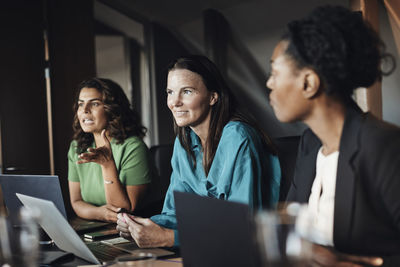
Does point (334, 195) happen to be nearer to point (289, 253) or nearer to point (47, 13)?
point (289, 253)

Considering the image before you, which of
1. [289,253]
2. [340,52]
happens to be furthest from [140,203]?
[289,253]

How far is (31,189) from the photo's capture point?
1409mm

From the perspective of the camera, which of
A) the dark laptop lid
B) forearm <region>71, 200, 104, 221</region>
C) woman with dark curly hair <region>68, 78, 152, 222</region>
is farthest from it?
woman with dark curly hair <region>68, 78, 152, 222</region>

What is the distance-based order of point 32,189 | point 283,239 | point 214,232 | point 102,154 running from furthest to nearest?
1. point 102,154
2. point 32,189
3. point 214,232
4. point 283,239

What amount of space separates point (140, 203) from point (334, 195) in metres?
1.33

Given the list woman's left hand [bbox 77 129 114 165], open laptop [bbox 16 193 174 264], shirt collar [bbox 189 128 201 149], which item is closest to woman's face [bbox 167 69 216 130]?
shirt collar [bbox 189 128 201 149]

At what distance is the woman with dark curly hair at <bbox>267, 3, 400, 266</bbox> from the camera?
1.03m

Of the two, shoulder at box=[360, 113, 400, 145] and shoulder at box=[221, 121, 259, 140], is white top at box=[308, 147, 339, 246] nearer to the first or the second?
shoulder at box=[360, 113, 400, 145]

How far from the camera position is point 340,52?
102 cm

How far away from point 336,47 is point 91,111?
158cm

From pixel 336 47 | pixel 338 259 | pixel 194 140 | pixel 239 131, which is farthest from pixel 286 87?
pixel 194 140

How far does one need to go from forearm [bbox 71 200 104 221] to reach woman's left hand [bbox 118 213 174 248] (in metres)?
0.58

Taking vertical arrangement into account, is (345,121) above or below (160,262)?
above

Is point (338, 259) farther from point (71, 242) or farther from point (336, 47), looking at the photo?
point (71, 242)
